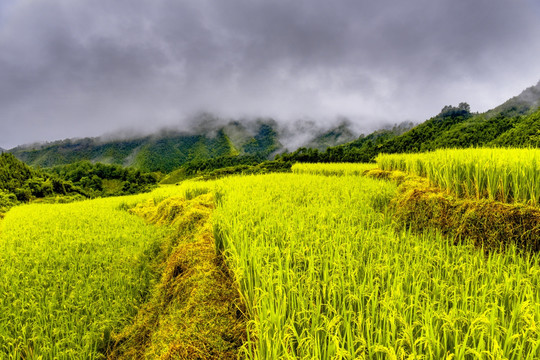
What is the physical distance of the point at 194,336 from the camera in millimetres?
2521

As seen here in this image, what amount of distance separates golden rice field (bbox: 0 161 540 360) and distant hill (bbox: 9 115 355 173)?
4691 inches

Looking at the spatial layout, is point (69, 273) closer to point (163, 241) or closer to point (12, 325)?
point (12, 325)

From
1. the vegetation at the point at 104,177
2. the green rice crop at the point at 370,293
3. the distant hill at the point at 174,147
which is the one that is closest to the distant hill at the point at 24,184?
the vegetation at the point at 104,177

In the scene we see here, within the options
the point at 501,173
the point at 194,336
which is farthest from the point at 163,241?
the point at 501,173

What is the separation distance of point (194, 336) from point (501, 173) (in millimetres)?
4912

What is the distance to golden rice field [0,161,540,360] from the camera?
1.64 meters

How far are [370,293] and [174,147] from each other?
156952 mm

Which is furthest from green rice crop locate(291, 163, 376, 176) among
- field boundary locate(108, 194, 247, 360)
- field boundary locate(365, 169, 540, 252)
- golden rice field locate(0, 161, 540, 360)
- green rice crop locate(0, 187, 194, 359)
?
field boundary locate(108, 194, 247, 360)

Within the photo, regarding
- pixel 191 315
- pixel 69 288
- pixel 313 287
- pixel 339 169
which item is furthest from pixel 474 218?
pixel 339 169

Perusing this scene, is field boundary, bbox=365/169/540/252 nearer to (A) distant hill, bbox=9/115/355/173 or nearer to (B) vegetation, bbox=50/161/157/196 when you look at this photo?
(B) vegetation, bbox=50/161/157/196

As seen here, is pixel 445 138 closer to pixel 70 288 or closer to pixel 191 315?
pixel 191 315

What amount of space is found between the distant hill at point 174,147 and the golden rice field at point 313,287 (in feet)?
391

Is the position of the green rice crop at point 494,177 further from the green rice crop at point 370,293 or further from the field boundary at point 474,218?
the green rice crop at point 370,293

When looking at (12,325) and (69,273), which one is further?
(69,273)
